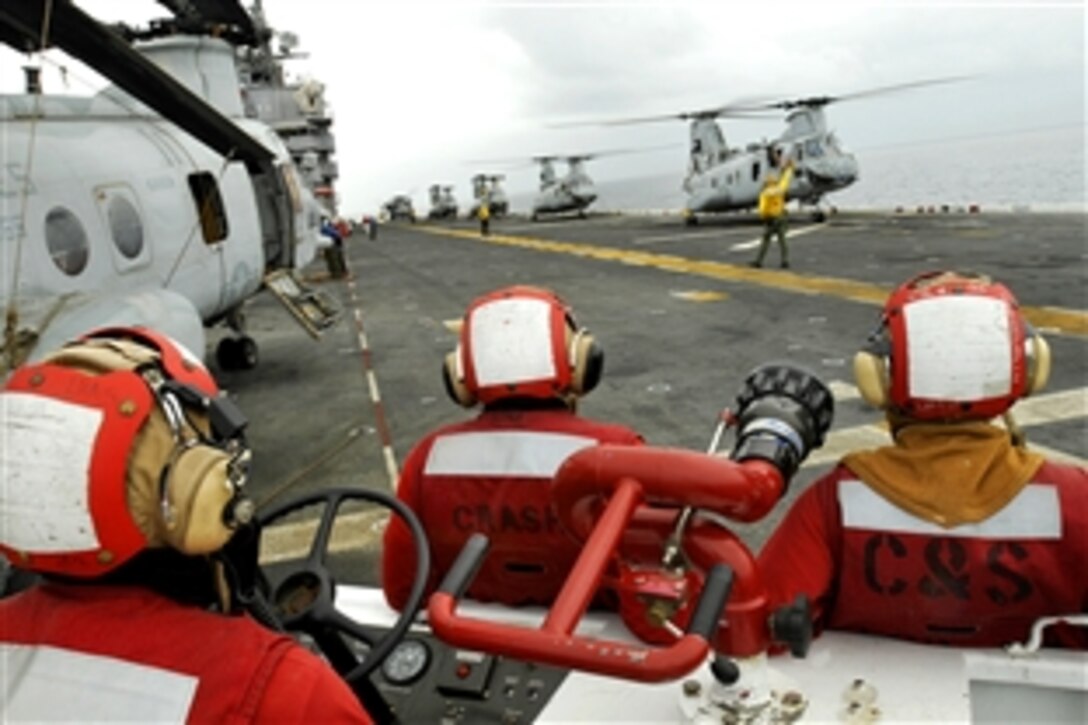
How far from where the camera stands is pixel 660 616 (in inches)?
64.5

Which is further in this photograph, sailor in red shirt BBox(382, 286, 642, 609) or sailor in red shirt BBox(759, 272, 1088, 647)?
sailor in red shirt BBox(382, 286, 642, 609)

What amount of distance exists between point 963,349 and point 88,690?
7.17 ft

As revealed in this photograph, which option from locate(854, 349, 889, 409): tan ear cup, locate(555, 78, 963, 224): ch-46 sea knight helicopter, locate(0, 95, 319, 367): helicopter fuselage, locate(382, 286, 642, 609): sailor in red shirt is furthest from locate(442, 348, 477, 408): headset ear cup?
locate(555, 78, 963, 224): ch-46 sea knight helicopter

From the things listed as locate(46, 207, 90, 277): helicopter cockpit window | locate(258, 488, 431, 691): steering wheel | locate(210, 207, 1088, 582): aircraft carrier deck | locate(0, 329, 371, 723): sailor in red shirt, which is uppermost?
locate(46, 207, 90, 277): helicopter cockpit window

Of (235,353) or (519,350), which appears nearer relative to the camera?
(519,350)

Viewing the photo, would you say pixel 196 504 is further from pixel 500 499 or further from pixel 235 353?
pixel 235 353

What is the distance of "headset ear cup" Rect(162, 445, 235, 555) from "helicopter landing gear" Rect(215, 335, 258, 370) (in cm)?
1098

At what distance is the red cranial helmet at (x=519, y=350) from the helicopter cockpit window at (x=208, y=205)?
7115mm

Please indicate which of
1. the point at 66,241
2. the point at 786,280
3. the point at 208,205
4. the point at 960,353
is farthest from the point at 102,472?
the point at 786,280

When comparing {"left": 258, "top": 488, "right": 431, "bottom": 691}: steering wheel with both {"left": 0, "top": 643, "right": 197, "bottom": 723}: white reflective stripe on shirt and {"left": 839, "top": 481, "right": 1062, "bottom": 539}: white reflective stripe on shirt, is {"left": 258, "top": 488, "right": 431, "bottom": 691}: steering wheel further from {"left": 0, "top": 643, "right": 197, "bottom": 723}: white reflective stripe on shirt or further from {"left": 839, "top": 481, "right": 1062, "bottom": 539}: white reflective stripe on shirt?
{"left": 839, "top": 481, "right": 1062, "bottom": 539}: white reflective stripe on shirt

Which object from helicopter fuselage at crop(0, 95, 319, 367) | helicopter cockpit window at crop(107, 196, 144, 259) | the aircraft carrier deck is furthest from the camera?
helicopter cockpit window at crop(107, 196, 144, 259)

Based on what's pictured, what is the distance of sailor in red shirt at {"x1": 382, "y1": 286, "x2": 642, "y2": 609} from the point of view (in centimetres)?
306

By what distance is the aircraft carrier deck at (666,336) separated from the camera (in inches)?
289

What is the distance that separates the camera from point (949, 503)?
2.32 m
